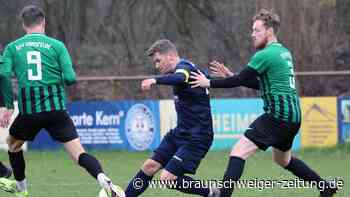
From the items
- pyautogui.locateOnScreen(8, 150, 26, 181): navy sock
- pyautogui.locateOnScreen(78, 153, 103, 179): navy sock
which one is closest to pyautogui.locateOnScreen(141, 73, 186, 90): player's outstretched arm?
pyautogui.locateOnScreen(78, 153, 103, 179): navy sock

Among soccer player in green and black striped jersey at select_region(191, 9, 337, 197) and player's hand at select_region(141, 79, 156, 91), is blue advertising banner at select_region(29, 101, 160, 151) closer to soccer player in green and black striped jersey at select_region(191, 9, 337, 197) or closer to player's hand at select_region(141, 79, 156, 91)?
soccer player in green and black striped jersey at select_region(191, 9, 337, 197)

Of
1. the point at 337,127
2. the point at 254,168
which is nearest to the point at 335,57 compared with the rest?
the point at 337,127

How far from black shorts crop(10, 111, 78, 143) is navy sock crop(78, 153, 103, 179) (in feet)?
0.75

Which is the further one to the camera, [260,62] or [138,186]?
[138,186]

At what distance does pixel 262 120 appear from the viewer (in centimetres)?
804

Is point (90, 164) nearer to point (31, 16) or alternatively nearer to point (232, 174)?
point (232, 174)

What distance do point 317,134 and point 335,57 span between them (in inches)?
333

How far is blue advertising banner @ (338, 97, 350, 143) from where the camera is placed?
53.4 ft

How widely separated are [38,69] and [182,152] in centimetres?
159

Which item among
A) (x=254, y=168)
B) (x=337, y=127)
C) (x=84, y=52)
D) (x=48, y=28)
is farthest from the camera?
(x=84, y=52)

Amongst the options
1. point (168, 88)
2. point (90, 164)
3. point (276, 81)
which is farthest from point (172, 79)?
point (168, 88)

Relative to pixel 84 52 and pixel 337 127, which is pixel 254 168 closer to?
pixel 337 127

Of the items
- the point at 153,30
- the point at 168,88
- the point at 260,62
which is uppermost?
the point at 153,30

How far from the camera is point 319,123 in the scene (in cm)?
1638
